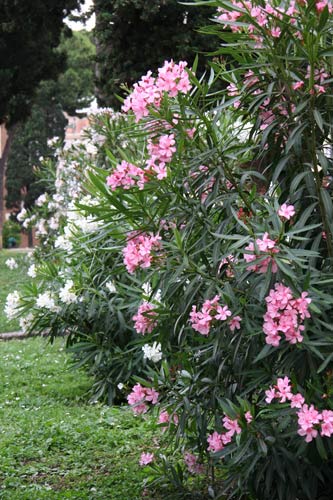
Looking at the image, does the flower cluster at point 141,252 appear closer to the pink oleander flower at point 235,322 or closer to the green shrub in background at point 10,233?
the pink oleander flower at point 235,322

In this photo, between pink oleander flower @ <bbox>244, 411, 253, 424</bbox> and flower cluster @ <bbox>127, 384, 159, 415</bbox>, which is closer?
pink oleander flower @ <bbox>244, 411, 253, 424</bbox>

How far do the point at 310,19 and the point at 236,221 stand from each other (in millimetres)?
822

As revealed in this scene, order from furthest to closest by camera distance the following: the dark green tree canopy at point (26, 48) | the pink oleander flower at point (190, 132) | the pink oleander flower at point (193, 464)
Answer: the dark green tree canopy at point (26, 48) → the pink oleander flower at point (193, 464) → the pink oleander flower at point (190, 132)

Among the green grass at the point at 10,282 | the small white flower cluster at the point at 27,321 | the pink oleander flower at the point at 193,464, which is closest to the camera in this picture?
the pink oleander flower at the point at 193,464

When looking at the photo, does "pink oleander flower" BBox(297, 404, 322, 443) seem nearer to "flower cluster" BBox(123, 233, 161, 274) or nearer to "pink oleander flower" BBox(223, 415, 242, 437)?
"pink oleander flower" BBox(223, 415, 242, 437)

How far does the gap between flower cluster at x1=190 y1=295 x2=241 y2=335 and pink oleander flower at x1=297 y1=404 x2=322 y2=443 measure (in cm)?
43

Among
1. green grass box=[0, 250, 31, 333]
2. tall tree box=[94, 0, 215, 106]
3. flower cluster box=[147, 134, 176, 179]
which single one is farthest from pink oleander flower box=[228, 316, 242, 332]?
tall tree box=[94, 0, 215, 106]

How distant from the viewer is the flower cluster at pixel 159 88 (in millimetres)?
3271

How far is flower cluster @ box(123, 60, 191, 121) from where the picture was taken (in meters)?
3.27

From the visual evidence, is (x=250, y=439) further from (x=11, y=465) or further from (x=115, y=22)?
(x=115, y=22)

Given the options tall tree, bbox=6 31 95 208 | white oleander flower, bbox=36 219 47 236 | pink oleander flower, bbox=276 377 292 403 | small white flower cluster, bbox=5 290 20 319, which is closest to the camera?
pink oleander flower, bbox=276 377 292 403

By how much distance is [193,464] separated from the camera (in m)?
4.04

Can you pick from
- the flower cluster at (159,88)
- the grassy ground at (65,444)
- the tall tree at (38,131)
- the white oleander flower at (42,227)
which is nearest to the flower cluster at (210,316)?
the flower cluster at (159,88)

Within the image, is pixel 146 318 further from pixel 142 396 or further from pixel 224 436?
pixel 224 436
